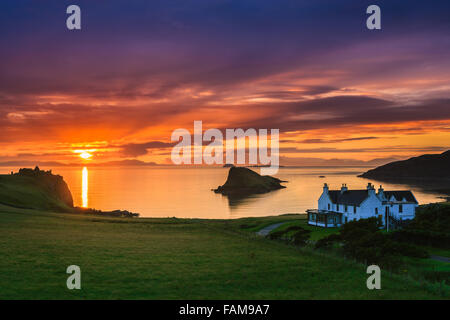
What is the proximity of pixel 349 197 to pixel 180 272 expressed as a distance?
163 feet

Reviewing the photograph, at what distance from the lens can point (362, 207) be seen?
205 feet

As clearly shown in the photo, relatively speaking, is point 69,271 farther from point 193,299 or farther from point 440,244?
point 440,244

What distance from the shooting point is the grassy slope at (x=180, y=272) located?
1869cm

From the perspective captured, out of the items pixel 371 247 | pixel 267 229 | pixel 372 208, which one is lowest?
pixel 267 229

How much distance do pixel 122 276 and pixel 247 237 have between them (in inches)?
904

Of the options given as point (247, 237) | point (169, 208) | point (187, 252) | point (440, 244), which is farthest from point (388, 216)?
point (169, 208)

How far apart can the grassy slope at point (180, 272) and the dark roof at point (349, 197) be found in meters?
33.1

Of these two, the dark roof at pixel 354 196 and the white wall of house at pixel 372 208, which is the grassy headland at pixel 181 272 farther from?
the dark roof at pixel 354 196

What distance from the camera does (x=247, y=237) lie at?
43.0 metres

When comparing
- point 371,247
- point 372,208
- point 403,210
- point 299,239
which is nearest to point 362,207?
point 372,208

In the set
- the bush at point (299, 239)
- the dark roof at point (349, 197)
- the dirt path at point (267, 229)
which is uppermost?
the dark roof at point (349, 197)

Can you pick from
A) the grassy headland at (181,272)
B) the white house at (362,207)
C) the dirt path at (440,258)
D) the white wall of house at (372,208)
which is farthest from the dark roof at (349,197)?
the grassy headland at (181,272)

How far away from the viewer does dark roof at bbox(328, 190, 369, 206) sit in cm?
6358

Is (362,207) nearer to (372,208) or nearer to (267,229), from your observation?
(372,208)
